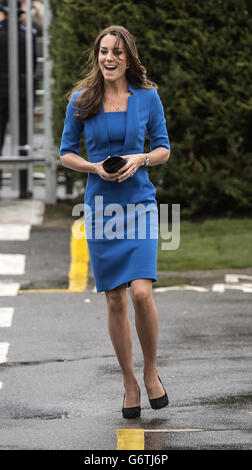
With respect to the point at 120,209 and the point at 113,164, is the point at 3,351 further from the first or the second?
the point at 113,164

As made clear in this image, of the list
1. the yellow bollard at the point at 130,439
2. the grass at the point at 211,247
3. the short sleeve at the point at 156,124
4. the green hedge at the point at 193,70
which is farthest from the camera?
the green hedge at the point at 193,70

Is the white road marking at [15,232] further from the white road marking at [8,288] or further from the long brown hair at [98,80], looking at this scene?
the long brown hair at [98,80]

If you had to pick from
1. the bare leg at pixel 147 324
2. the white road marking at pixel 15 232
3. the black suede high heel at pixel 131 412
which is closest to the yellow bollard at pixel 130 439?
the black suede high heel at pixel 131 412

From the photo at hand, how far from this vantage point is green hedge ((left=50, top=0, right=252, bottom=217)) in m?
10.7

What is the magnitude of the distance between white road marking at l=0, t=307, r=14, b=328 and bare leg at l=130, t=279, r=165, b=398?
2382 mm

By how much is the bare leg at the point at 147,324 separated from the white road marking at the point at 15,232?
593cm

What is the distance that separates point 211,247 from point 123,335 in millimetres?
5230

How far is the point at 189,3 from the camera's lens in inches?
422

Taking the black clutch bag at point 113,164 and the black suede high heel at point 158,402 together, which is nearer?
the black clutch bag at point 113,164

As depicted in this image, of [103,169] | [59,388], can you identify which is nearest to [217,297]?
[59,388]

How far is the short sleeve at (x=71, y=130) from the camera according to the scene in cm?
466

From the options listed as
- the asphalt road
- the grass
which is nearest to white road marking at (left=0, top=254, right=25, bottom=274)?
the asphalt road

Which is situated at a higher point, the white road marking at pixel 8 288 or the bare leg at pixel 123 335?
the bare leg at pixel 123 335

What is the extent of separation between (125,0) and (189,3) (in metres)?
0.72
